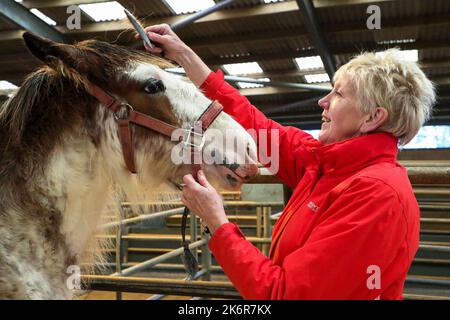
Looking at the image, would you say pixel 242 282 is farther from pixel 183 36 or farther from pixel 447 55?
pixel 447 55

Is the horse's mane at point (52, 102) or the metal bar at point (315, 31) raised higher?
the metal bar at point (315, 31)

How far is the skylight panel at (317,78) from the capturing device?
8212 mm

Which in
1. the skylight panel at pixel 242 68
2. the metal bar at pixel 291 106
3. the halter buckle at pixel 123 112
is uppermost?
the skylight panel at pixel 242 68

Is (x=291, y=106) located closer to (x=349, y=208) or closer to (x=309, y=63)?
(x=309, y=63)

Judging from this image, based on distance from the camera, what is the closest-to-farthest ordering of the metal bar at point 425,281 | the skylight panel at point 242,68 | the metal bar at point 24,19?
the metal bar at point 425,281 → the metal bar at point 24,19 → the skylight panel at point 242,68

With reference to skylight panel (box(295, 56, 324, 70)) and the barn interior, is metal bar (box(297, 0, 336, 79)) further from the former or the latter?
skylight panel (box(295, 56, 324, 70))

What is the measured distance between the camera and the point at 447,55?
22.8 feet

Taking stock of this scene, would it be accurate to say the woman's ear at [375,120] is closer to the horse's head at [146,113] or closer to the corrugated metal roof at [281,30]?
the horse's head at [146,113]

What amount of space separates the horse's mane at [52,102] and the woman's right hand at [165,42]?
305 mm

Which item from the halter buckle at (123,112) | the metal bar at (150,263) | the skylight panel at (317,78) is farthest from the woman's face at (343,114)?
the skylight panel at (317,78)

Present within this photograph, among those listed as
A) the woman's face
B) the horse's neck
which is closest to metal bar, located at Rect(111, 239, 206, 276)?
the horse's neck

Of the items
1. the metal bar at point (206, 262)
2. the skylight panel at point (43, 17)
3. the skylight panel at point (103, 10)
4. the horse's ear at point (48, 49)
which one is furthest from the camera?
the skylight panel at point (43, 17)

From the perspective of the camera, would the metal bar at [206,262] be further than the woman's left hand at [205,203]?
Yes

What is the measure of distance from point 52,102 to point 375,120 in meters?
1.17
